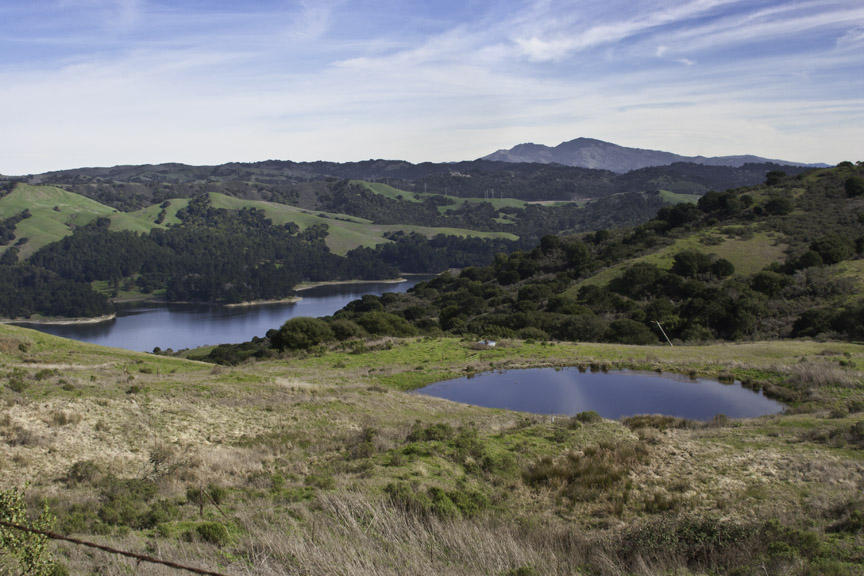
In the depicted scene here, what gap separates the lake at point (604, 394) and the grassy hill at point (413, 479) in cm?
199

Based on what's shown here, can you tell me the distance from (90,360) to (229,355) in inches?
812

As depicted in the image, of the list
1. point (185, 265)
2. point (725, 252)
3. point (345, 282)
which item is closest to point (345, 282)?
point (345, 282)

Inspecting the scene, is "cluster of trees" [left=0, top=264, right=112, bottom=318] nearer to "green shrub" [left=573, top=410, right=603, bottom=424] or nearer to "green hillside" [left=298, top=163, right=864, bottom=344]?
"green hillside" [left=298, top=163, right=864, bottom=344]

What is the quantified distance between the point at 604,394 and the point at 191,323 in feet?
344

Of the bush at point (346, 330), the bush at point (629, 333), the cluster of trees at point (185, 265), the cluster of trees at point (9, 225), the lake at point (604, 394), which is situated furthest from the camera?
the cluster of trees at point (9, 225)

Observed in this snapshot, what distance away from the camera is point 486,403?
23.2 m

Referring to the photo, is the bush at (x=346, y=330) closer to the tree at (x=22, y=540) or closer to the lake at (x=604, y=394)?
the lake at (x=604, y=394)

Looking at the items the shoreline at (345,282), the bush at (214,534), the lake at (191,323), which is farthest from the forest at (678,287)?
the shoreline at (345,282)

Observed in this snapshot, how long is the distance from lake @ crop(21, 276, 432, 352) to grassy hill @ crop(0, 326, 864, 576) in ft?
258

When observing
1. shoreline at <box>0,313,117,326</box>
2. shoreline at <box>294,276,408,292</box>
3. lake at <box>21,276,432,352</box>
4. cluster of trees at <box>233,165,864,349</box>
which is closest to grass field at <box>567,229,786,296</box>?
cluster of trees at <box>233,165,864,349</box>

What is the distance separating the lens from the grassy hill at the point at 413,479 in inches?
303

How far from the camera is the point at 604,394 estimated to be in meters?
23.5

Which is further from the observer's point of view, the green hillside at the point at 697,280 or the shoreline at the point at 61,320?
the shoreline at the point at 61,320

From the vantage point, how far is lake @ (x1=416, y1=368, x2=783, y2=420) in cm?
2095
